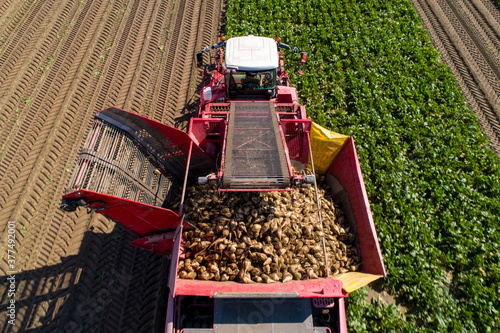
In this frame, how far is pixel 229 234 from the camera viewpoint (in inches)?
178

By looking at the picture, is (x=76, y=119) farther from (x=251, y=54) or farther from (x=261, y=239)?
(x=261, y=239)

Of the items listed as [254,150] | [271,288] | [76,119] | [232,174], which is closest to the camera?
A: [271,288]

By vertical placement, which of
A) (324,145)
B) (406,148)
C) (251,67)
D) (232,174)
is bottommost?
(232,174)

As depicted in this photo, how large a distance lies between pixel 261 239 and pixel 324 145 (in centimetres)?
225

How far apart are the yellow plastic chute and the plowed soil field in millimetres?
3678

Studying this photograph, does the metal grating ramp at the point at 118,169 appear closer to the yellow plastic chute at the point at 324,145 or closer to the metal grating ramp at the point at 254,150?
the metal grating ramp at the point at 254,150

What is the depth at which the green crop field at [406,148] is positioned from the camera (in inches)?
209

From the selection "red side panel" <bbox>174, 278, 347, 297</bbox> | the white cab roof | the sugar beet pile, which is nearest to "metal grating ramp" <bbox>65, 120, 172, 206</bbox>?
the sugar beet pile

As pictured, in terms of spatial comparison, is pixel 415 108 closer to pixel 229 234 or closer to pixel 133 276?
pixel 229 234

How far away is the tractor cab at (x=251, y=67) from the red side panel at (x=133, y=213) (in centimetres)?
318

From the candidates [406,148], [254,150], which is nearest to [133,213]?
[254,150]

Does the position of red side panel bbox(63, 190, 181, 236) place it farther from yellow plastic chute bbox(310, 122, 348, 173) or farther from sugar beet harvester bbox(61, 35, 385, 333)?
yellow plastic chute bbox(310, 122, 348, 173)

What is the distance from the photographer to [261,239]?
4.49 m

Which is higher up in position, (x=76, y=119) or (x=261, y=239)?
(x=76, y=119)
